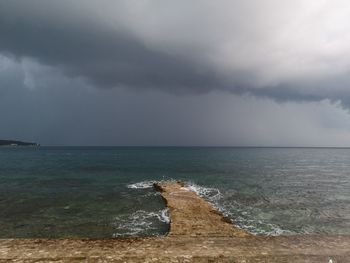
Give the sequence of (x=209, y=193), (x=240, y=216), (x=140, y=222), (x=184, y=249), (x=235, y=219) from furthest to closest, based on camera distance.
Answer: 1. (x=209, y=193)
2. (x=240, y=216)
3. (x=235, y=219)
4. (x=140, y=222)
5. (x=184, y=249)

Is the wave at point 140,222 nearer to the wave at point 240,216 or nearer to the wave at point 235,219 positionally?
the wave at point 235,219

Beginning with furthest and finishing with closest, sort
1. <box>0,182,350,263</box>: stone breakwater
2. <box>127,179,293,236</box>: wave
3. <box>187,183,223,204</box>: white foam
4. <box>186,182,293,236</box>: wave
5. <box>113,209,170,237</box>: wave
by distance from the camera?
<box>187,183,223,204</box>: white foam, <box>186,182,293,236</box>: wave, <box>127,179,293,236</box>: wave, <box>113,209,170,237</box>: wave, <box>0,182,350,263</box>: stone breakwater

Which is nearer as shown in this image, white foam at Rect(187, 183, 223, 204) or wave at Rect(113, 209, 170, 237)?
wave at Rect(113, 209, 170, 237)

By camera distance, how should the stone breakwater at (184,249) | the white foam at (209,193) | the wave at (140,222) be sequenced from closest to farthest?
the stone breakwater at (184,249), the wave at (140,222), the white foam at (209,193)

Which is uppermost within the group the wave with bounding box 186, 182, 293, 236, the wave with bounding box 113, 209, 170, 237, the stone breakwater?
the stone breakwater

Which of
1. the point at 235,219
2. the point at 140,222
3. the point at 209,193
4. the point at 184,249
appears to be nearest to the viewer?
the point at 184,249

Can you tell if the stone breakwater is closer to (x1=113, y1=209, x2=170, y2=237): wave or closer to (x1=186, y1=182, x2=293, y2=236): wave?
(x1=113, y1=209, x2=170, y2=237): wave

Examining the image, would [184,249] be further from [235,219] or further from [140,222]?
[235,219]

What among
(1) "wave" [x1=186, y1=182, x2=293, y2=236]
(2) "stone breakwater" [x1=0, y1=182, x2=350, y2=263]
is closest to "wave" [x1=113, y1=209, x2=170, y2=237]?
(1) "wave" [x1=186, y1=182, x2=293, y2=236]

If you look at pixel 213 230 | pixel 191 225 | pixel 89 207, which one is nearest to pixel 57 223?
pixel 89 207

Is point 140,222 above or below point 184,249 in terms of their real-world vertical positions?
below

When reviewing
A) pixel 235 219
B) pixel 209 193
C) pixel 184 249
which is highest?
pixel 184 249

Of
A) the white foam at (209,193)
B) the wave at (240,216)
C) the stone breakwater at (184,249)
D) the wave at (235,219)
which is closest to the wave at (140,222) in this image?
the wave at (235,219)

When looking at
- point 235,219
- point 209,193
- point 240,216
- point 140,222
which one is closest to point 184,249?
point 140,222
